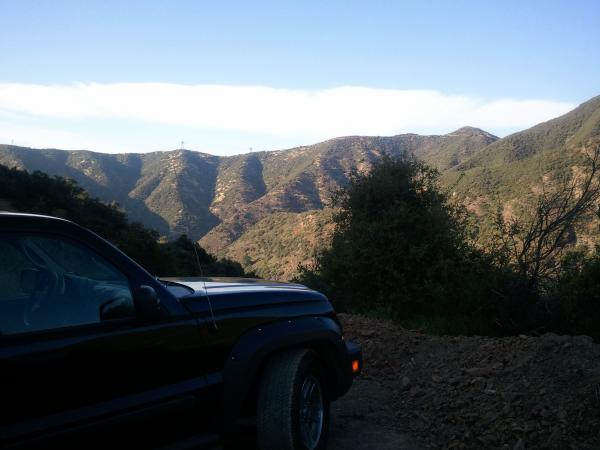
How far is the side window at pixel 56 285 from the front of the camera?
2.69m

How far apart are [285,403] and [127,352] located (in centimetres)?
108

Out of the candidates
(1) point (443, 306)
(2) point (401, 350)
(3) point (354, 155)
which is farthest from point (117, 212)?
(3) point (354, 155)

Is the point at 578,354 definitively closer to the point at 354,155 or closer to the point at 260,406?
the point at 260,406

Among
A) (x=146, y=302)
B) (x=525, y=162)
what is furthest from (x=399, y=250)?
(x=525, y=162)

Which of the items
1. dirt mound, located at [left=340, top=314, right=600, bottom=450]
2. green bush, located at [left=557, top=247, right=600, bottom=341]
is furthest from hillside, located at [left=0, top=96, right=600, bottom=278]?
dirt mound, located at [left=340, top=314, right=600, bottom=450]

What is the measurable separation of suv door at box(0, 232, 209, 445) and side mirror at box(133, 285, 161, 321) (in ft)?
0.19

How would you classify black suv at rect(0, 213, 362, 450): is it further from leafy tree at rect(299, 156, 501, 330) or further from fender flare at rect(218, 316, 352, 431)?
leafy tree at rect(299, 156, 501, 330)

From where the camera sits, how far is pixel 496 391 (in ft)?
16.9

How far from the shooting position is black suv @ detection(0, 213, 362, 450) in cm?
252

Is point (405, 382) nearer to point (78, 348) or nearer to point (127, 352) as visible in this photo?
point (127, 352)

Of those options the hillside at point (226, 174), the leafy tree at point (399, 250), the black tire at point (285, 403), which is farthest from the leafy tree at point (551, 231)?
the hillside at point (226, 174)

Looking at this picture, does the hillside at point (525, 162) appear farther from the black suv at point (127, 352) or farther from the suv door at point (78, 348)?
the suv door at point (78, 348)

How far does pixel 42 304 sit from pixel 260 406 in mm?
1410

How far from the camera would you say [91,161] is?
94.3m
